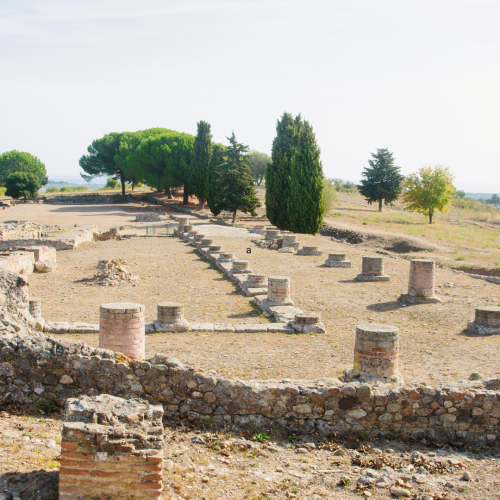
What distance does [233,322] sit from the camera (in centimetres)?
1073

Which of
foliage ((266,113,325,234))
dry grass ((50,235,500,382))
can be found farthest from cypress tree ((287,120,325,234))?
dry grass ((50,235,500,382))

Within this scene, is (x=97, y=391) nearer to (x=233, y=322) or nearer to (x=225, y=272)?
(x=233, y=322)

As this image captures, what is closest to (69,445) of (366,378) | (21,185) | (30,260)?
(366,378)

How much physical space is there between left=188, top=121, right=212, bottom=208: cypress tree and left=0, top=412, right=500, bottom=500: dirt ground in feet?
127

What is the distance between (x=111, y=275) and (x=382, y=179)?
134 feet

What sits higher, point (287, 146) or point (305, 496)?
point (287, 146)

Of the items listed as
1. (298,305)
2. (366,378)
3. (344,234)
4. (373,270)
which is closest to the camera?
(366,378)

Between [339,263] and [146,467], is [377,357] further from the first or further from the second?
[339,263]

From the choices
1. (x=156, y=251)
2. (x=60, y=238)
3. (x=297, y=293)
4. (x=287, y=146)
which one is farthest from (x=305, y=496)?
(x=287, y=146)

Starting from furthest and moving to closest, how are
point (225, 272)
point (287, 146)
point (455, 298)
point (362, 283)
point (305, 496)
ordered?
1. point (287, 146)
2. point (225, 272)
3. point (362, 283)
4. point (455, 298)
5. point (305, 496)

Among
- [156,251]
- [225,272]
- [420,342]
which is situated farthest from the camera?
[156,251]

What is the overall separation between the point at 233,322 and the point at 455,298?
6.09 m

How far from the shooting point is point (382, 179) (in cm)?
5116

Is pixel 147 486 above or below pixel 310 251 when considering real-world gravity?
below
